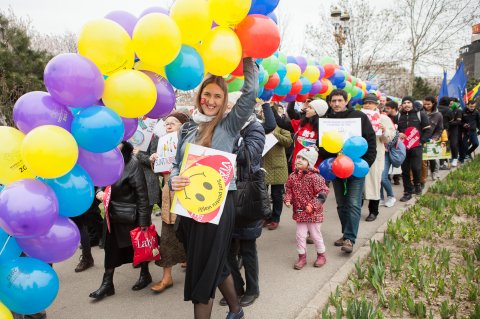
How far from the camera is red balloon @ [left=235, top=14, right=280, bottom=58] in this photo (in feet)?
8.11

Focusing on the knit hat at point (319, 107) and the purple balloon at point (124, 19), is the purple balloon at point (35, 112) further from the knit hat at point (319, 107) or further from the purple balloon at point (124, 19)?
the knit hat at point (319, 107)

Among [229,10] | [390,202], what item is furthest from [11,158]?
[390,202]

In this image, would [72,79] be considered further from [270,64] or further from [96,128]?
[270,64]

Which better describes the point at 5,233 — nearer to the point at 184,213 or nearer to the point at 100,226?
the point at 184,213

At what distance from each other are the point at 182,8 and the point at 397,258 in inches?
118

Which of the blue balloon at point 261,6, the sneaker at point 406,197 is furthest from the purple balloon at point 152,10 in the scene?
the sneaker at point 406,197

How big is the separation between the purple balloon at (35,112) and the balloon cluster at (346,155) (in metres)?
3.04

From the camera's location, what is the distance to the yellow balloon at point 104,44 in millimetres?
2055

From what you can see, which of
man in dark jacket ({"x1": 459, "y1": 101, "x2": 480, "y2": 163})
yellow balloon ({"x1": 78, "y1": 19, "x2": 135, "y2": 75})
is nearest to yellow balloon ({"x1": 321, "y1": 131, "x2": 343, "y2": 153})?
yellow balloon ({"x1": 78, "y1": 19, "x2": 135, "y2": 75})

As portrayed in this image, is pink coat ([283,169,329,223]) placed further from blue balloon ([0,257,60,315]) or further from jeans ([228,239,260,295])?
blue balloon ([0,257,60,315])

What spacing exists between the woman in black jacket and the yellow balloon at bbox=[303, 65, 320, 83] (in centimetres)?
319

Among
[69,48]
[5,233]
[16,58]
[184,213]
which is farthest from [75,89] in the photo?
[69,48]

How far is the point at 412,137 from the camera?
696 centimetres

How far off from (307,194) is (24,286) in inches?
111
